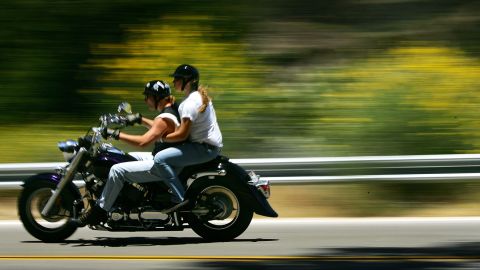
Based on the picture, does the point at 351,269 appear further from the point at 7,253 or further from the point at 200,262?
the point at 7,253

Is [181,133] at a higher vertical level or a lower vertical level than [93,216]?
higher

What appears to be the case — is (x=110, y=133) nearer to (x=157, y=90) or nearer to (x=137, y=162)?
(x=137, y=162)

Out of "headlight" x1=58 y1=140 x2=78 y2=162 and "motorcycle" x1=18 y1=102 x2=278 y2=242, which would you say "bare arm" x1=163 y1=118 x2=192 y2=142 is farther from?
"headlight" x1=58 y1=140 x2=78 y2=162

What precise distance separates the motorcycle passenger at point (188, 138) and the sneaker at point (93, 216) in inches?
24.8

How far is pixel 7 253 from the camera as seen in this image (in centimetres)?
895

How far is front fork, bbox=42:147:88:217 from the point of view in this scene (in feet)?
30.6

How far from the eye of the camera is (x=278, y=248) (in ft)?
29.8

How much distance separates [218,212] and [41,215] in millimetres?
1741

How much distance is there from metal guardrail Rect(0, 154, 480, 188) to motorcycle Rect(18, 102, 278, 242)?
7.33 feet

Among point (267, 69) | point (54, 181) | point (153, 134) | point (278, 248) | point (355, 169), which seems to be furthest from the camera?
point (267, 69)

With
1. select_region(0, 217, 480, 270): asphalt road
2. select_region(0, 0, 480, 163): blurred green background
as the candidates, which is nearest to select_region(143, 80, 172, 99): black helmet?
select_region(0, 217, 480, 270): asphalt road

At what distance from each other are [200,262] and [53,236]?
6.41ft

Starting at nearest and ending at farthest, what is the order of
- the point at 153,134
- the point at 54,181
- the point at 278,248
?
the point at 278,248, the point at 153,134, the point at 54,181

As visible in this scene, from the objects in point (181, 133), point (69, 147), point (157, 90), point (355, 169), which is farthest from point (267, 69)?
point (69, 147)
